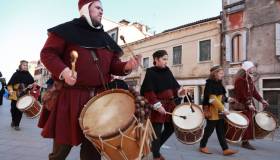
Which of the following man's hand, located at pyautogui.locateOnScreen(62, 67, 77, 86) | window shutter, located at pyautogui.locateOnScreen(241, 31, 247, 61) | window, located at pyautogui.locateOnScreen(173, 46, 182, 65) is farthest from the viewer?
window, located at pyautogui.locateOnScreen(173, 46, 182, 65)

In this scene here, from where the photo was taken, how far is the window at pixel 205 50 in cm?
2007

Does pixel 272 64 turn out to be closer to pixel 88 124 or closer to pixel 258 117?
pixel 258 117

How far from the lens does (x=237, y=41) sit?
18172mm

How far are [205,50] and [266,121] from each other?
1428 centimetres

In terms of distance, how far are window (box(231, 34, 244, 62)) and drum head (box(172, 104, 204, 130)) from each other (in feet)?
45.4

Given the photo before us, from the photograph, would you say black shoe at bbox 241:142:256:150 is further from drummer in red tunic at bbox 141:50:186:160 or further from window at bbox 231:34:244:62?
window at bbox 231:34:244:62

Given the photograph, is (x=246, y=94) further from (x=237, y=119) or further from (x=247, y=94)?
(x=237, y=119)

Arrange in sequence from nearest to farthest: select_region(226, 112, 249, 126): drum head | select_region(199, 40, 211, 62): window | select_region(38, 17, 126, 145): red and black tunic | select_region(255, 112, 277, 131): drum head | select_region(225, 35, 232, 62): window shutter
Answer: select_region(38, 17, 126, 145): red and black tunic
select_region(226, 112, 249, 126): drum head
select_region(255, 112, 277, 131): drum head
select_region(225, 35, 232, 62): window shutter
select_region(199, 40, 211, 62): window

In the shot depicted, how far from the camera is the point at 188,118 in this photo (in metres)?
4.85

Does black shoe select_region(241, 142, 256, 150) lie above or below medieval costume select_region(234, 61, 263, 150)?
below

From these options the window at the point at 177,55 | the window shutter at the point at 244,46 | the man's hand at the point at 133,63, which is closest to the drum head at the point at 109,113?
the man's hand at the point at 133,63

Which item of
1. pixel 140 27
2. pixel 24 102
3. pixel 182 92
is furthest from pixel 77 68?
pixel 140 27

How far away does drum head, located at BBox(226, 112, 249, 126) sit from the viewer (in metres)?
5.77

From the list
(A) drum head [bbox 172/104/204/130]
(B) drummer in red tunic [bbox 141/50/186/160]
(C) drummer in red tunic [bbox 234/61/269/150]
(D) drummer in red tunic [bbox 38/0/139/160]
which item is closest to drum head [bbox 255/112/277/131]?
(C) drummer in red tunic [bbox 234/61/269/150]
